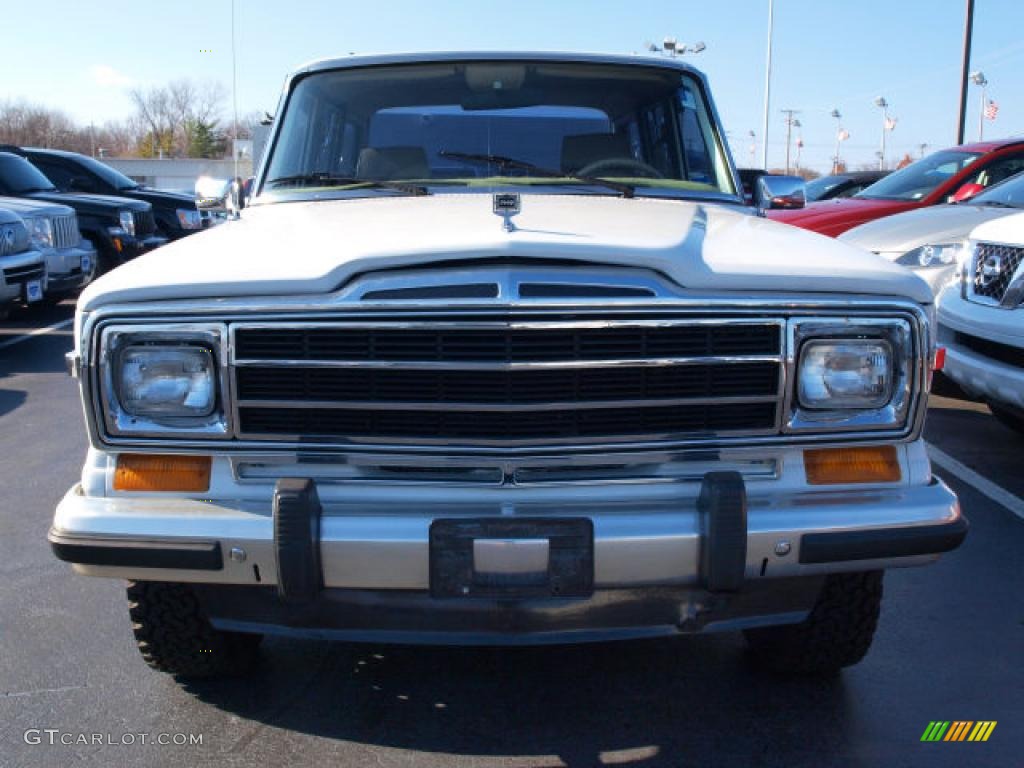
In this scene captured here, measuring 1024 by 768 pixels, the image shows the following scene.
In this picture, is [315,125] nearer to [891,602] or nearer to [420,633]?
[420,633]

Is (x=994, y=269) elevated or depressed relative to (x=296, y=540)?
elevated

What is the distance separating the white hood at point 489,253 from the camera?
91.6 inches

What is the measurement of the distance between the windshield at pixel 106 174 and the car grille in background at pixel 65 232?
10.9ft

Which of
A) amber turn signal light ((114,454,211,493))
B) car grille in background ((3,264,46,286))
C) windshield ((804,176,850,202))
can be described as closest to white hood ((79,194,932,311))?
amber turn signal light ((114,454,211,493))

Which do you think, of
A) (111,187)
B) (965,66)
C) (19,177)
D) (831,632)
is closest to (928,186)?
(831,632)

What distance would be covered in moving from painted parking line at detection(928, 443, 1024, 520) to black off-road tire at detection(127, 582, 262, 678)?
11.4ft

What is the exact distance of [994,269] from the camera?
510cm

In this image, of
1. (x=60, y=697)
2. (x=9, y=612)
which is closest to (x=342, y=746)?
(x=60, y=697)

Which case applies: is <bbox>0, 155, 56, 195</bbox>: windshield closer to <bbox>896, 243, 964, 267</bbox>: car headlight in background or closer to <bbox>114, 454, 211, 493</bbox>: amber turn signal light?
<bbox>896, 243, 964, 267</bbox>: car headlight in background

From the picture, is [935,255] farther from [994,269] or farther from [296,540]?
[296,540]

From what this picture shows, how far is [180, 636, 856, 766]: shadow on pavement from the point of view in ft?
8.75

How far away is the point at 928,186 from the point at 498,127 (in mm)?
6783

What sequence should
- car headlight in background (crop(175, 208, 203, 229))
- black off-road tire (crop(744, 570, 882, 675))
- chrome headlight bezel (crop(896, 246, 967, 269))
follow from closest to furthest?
black off-road tire (crop(744, 570, 882, 675)), chrome headlight bezel (crop(896, 246, 967, 269)), car headlight in background (crop(175, 208, 203, 229))

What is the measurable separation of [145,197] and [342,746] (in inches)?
497
